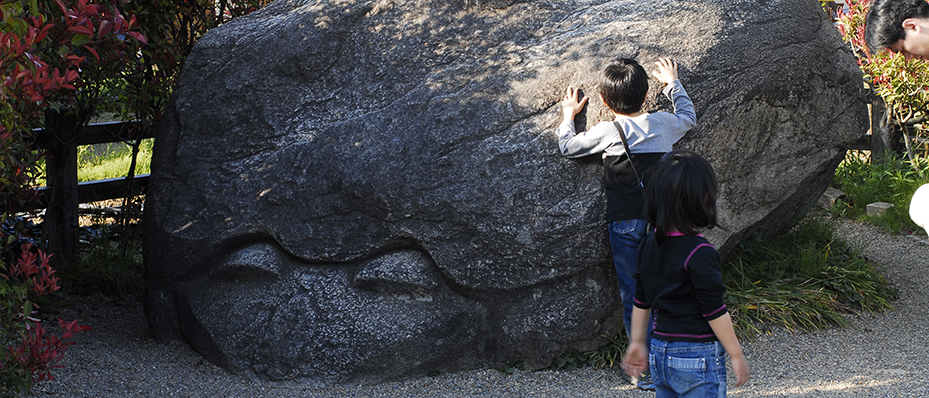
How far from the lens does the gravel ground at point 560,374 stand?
11.2ft

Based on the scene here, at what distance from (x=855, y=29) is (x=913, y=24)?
18.5 feet

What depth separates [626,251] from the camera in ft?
10.6

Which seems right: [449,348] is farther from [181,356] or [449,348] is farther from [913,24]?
[913,24]

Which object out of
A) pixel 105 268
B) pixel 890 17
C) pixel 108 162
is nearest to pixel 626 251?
pixel 890 17

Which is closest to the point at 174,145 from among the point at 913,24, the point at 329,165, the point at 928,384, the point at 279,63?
the point at 279,63

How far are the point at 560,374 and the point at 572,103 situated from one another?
1303 millimetres

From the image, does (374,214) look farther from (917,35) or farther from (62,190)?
(62,190)

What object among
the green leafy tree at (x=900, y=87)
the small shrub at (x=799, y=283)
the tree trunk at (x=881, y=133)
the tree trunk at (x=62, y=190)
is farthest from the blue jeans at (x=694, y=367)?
the tree trunk at (x=881, y=133)

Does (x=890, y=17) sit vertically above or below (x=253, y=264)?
above

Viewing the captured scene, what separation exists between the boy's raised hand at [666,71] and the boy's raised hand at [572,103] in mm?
355

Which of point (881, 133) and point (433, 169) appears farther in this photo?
point (881, 133)

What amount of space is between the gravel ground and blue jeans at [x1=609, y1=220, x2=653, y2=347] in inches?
17.6

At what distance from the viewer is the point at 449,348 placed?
3.54m

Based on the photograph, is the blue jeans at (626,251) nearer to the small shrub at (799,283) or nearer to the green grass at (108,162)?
the small shrub at (799,283)
